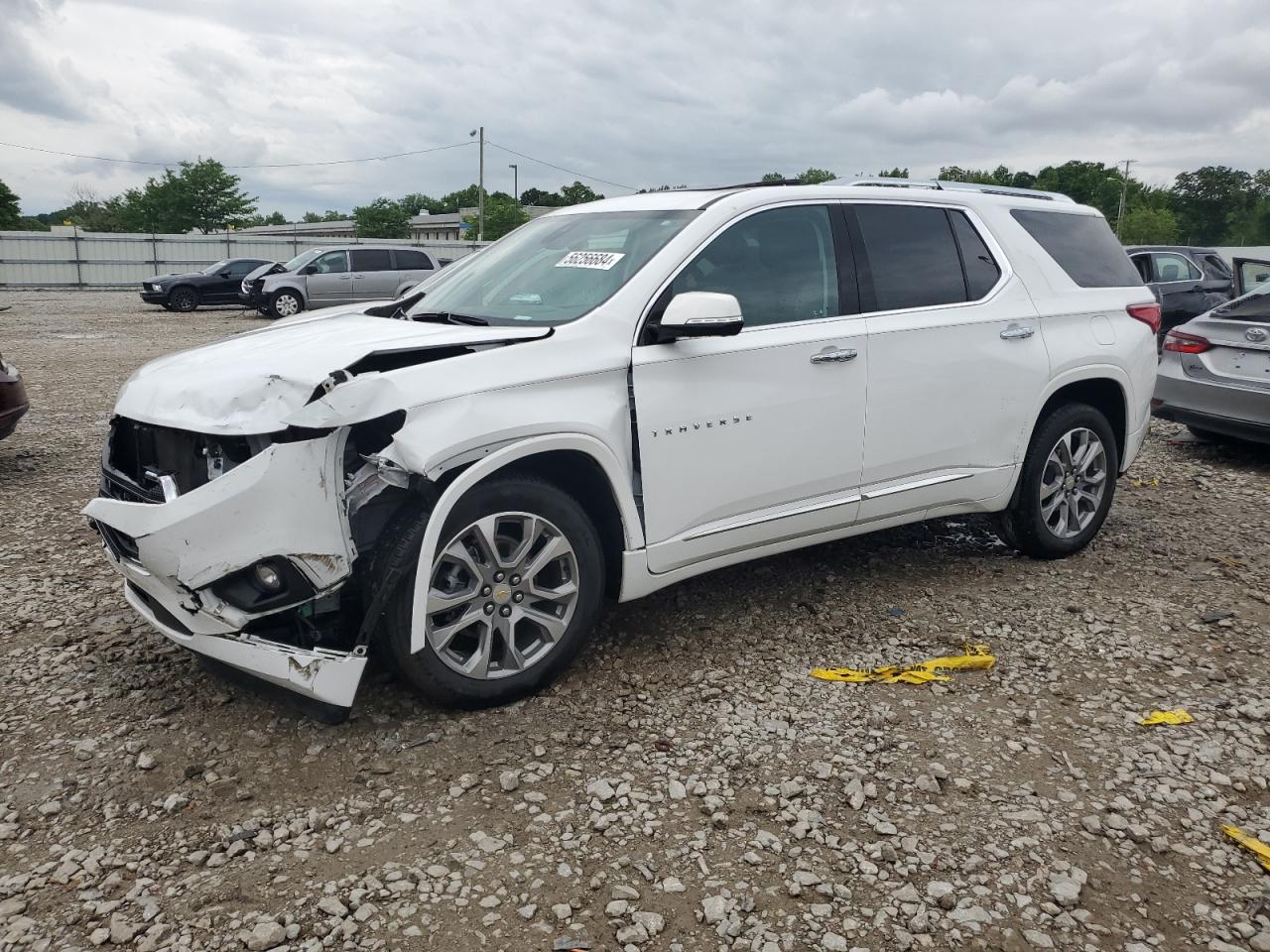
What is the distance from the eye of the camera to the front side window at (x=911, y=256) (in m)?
4.42

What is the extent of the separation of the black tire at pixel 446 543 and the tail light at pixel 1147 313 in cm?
342

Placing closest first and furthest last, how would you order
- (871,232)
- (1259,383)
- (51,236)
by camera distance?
(871,232), (1259,383), (51,236)

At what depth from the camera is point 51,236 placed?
35375mm

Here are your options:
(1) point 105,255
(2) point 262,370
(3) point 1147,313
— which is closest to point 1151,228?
(1) point 105,255

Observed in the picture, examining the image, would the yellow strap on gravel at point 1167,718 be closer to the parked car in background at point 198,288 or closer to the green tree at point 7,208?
the parked car in background at point 198,288

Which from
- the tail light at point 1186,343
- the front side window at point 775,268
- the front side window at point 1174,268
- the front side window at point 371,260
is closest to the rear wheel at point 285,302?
the front side window at point 371,260

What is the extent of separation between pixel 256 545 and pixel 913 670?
2.50 metres

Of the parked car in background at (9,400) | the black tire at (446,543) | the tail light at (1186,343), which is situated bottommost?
the black tire at (446,543)

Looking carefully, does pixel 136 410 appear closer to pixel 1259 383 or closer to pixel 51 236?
pixel 1259 383

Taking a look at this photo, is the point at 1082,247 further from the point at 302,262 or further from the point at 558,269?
the point at 302,262

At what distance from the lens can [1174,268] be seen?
47.7 feet

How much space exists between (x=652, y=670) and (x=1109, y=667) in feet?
6.06

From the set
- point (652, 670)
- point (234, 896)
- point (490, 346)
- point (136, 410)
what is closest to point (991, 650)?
point (652, 670)

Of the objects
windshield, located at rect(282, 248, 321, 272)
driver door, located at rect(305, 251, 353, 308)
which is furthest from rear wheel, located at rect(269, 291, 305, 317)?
windshield, located at rect(282, 248, 321, 272)
